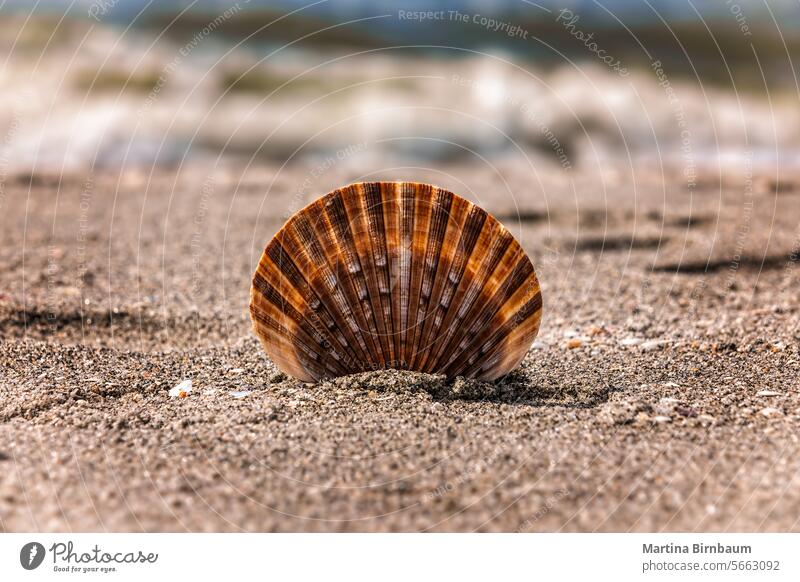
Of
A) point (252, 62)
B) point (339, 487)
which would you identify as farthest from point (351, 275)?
point (252, 62)

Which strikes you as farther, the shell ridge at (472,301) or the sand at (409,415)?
the shell ridge at (472,301)

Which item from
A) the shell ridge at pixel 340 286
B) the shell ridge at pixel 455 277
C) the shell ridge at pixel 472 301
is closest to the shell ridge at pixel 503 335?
the shell ridge at pixel 472 301

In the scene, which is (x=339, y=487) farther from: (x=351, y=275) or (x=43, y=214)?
(x=43, y=214)

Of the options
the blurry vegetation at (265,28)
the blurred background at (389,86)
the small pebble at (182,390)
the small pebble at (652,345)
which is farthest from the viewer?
the blurry vegetation at (265,28)

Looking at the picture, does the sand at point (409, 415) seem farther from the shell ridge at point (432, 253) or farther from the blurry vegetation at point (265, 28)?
the blurry vegetation at point (265, 28)

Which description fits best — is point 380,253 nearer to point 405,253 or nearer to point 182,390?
point 405,253

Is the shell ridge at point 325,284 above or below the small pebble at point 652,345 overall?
above
